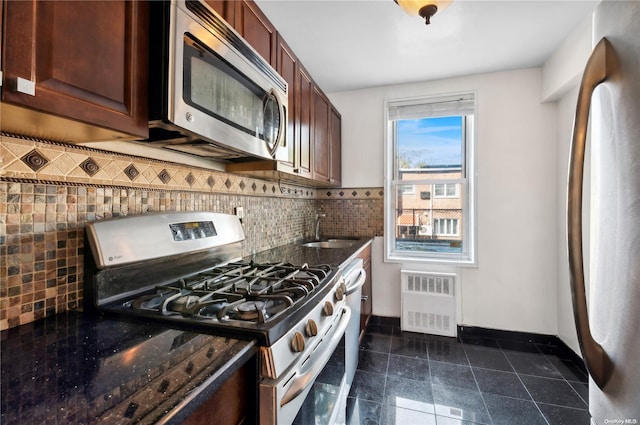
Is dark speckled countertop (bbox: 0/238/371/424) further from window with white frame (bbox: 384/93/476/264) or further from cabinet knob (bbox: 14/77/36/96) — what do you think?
window with white frame (bbox: 384/93/476/264)

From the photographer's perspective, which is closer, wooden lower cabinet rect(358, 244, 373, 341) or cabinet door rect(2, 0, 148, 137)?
cabinet door rect(2, 0, 148, 137)

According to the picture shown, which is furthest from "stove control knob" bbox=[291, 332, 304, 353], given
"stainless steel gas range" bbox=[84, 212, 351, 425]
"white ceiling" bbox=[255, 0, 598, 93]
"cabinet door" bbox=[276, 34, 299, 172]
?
"white ceiling" bbox=[255, 0, 598, 93]

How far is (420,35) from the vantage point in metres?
2.04

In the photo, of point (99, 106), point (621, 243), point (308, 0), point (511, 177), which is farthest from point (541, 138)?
point (99, 106)

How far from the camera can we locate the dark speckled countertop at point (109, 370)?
439mm

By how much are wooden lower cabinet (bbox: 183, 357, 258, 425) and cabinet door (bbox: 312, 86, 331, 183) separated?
162cm

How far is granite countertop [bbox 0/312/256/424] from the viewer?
1.44ft

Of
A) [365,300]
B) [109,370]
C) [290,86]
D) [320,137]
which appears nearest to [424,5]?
[290,86]

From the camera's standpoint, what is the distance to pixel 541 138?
8.38 ft

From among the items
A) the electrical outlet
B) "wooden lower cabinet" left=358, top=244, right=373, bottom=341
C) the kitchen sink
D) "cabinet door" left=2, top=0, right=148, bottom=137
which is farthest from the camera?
the kitchen sink

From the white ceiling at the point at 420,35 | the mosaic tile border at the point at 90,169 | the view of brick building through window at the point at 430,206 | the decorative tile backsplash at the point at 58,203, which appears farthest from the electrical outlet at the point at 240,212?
the view of brick building through window at the point at 430,206

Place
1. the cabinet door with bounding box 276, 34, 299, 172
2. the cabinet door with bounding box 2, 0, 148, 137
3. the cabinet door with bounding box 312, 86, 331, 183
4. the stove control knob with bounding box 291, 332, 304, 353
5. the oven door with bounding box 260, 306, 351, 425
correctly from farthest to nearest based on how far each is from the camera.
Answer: the cabinet door with bounding box 312, 86, 331, 183, the cabinet door with bounding box 276, 34, 299, 172, the stove control knob with bounding box 291, 332, 304, 353, the oven door with bounding box 260, 306, 351, 425, the cabinet door with bounding box 2, 0, 148, 137

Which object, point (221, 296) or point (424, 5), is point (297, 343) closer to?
point (221, 296)

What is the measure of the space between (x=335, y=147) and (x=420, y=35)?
3.88 feet
